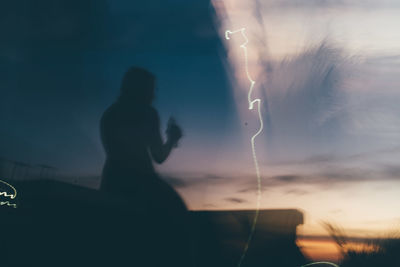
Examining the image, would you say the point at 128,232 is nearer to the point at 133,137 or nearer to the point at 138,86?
the point at 133,137

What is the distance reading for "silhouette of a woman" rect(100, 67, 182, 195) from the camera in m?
2.46

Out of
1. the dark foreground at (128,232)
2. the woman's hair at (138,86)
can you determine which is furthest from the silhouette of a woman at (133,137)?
the dark foreground at (128,232)

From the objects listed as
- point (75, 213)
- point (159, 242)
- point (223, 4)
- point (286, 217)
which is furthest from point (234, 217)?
point (223, 4)

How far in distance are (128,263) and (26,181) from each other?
77cm

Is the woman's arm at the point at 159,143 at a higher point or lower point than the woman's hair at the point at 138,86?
lower

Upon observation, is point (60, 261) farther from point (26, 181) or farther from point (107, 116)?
point (107, 116)

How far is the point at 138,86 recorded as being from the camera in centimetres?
265

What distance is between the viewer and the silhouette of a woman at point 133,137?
2.46m

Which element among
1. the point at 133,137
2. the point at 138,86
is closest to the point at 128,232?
the point at 133,137

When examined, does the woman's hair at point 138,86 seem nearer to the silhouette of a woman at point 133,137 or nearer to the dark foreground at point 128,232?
the silhouette of a woman at point 133,137

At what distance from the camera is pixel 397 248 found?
2.47 meters

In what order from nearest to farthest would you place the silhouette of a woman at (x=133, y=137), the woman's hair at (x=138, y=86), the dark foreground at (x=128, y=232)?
the dark foreground at (x=128, y=232) → the silhouette of a woman at (x=133, y=137) → the woman's hair at (x=138, y=86)

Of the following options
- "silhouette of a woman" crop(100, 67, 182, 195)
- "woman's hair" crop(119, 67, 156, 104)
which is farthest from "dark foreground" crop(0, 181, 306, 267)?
"woman's hair" crop(119, 67, 156, 104)

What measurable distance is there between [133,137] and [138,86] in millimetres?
375
